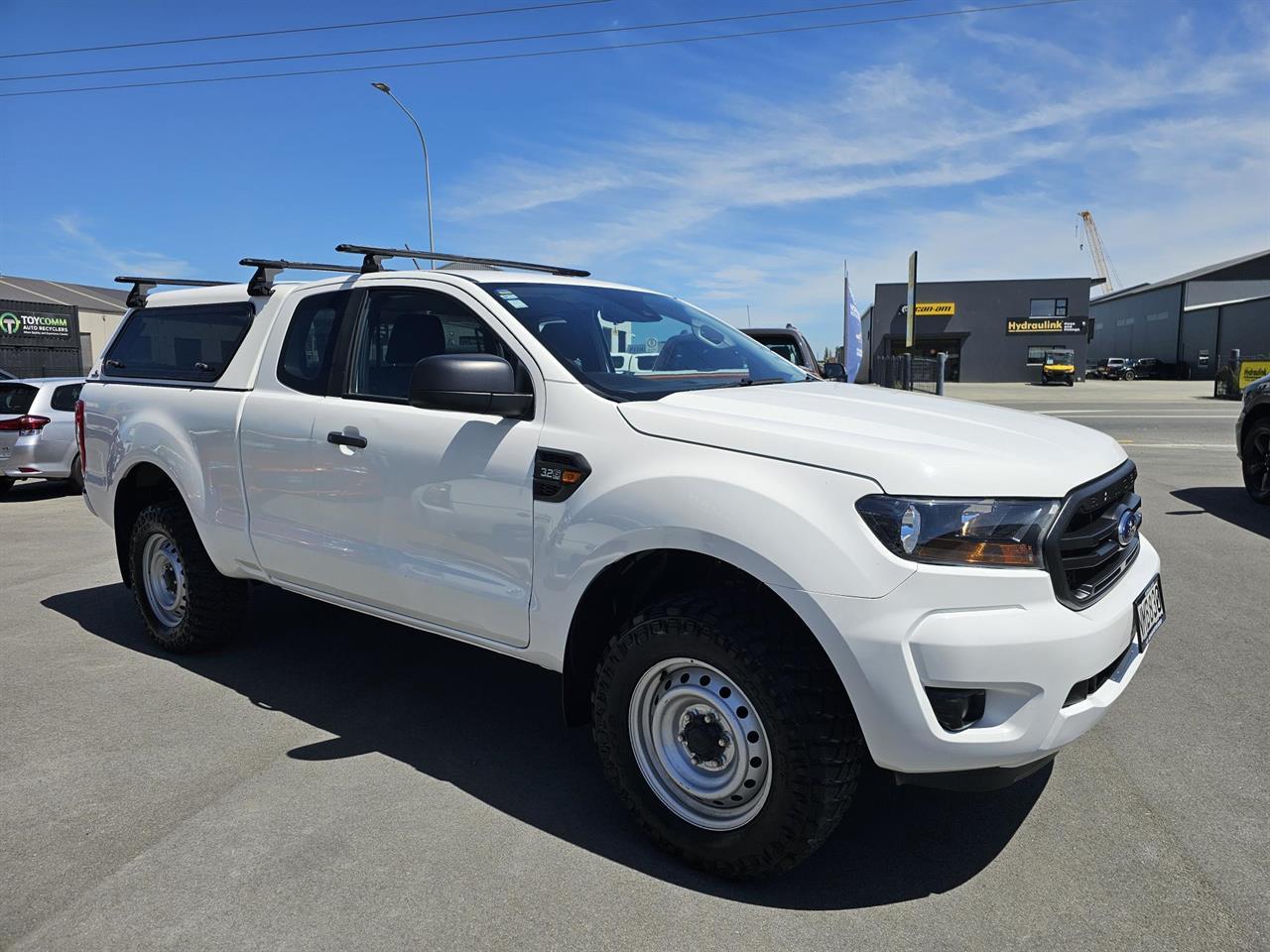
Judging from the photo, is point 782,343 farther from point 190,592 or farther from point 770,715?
point 770,715

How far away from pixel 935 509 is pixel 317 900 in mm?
2045

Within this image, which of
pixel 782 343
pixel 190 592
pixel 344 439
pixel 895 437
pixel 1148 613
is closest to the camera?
pixel 895 437

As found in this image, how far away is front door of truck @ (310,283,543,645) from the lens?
310cm

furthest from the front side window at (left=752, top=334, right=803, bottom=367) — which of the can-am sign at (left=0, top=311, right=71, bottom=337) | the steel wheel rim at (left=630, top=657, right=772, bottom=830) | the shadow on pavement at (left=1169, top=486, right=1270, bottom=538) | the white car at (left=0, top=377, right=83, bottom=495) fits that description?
the can-am sign at (left=0, top=311, right=71, bottom=337)

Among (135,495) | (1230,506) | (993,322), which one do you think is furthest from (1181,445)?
(993,322)

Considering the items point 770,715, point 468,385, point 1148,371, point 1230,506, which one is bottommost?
point 1148,371

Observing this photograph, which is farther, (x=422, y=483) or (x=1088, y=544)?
(x=422, y=483)

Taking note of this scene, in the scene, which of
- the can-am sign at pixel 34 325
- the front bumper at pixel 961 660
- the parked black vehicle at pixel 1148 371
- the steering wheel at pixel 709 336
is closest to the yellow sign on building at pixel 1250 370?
the parked black vehicle at pixel 1148 371

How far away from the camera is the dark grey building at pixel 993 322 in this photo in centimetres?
5759

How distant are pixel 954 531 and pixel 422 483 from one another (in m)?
1.88

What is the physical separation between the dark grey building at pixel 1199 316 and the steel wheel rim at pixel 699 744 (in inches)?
2479

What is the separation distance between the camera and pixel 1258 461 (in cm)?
859

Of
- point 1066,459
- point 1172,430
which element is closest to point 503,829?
point 1066,459

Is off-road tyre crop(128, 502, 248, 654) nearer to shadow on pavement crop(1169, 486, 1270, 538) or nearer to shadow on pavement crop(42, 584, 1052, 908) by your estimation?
shadow on pavement crop(42, 584, 1052, 908)
